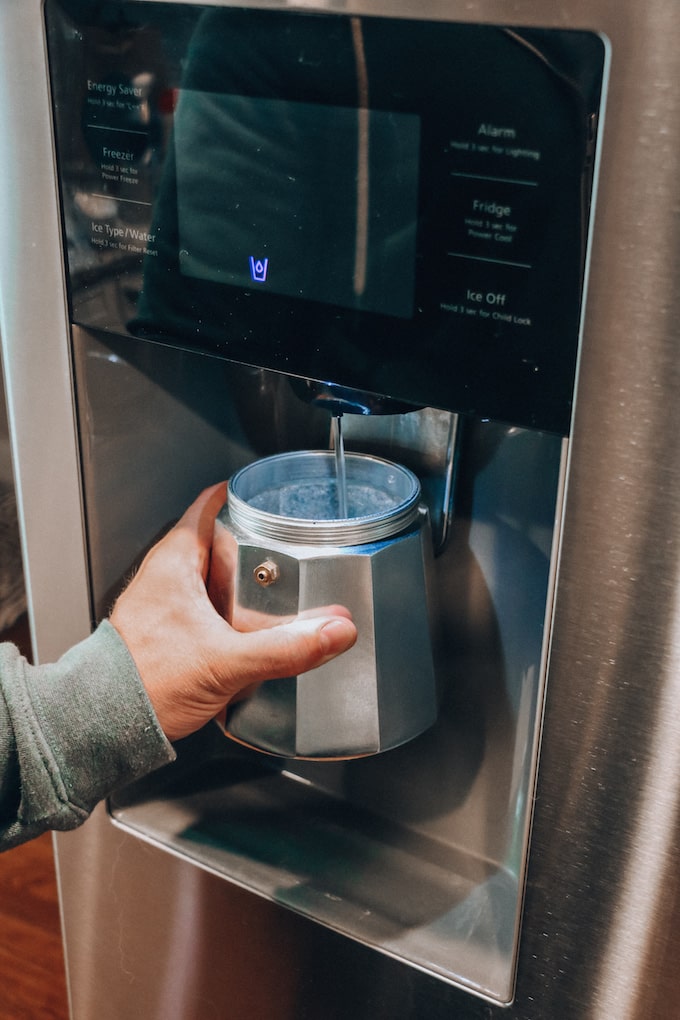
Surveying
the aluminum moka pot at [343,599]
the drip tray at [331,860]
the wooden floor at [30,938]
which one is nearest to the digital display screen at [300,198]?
the aluminum moka pot at [343,599]

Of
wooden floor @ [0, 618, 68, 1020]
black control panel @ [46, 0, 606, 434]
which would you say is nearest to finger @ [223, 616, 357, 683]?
black control panel @ [46, 0, 606, 434]

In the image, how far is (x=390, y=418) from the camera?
1.88 ft

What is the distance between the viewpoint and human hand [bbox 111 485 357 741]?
19.0 inches

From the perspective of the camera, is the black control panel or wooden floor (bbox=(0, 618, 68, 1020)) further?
wooden floor (bbox=(0, 618, 68, 1020))

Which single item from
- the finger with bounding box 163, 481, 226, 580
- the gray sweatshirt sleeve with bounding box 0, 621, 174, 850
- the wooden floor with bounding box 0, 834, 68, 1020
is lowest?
the wooden floor with bounding box 0, 834, 68, 1020

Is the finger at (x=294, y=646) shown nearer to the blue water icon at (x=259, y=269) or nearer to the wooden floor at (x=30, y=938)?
the blue water icon at (x=259, y=269)

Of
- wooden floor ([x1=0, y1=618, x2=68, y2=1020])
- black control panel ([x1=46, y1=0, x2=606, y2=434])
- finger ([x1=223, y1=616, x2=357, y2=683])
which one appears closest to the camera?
black control panel ([x1=46, y1=0, x2=606, y2=434])

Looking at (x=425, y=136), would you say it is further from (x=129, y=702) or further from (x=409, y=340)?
(x=129, y=702)

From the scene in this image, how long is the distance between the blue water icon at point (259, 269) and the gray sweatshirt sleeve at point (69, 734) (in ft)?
0.63

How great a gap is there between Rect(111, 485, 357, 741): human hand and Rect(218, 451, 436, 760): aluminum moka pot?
0.02 metres

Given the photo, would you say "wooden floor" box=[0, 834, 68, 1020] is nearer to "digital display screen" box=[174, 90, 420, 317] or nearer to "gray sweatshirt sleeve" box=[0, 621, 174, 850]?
"gray sweatshirt sleeve" box=[0, 621, 174, 850]

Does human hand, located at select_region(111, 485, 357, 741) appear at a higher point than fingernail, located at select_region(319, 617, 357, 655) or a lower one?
lower

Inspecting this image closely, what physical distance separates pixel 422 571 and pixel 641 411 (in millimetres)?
175

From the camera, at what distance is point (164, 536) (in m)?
0.60
